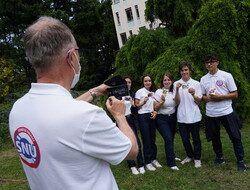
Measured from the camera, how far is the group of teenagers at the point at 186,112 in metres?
4.68

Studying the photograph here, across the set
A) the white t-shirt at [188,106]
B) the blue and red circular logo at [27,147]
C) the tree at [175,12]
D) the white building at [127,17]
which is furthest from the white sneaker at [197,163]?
the white building at [127,17]

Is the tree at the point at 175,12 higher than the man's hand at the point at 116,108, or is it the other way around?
the tree at the point at 175,12

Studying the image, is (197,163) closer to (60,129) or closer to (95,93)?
(95,93)

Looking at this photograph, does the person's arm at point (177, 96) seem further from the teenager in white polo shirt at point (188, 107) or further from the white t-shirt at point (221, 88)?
the white t-shirt at point (221, 88)

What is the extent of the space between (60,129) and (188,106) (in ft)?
13.9

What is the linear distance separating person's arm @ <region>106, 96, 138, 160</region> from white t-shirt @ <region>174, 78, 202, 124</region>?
365 centimetres

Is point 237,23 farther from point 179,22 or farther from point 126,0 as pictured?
point 126,0

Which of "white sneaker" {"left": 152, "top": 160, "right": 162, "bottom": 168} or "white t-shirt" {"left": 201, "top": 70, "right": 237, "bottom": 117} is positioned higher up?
"white t-shirt" {"left": 201, "top": 70, "right": 237, "bottom": 117}

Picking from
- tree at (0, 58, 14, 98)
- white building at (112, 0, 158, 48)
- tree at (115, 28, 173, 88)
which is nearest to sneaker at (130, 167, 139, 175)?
tree at (115, 28, 173, 88)

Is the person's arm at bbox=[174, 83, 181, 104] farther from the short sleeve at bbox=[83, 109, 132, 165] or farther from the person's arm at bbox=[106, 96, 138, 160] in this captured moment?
the short sleeve at bbox=[83, 109, 132, 165]

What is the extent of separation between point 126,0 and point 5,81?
22361mm

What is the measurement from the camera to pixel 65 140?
1.22 m

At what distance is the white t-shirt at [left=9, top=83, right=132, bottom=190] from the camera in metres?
1.23

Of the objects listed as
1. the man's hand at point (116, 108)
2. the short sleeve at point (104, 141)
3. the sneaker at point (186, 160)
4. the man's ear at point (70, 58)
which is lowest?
the sneaker at point (186, 160)
